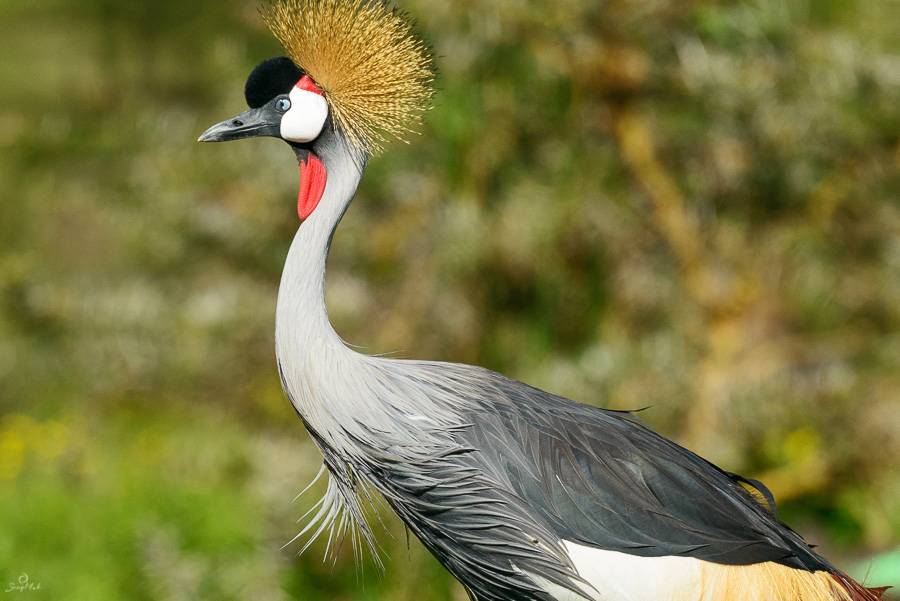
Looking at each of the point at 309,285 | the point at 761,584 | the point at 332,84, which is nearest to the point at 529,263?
the point at 332,84

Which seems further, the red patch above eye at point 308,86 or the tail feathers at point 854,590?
the red patch above eye at point 308,86

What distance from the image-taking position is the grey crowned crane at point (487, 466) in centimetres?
133

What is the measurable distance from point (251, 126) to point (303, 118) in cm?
9

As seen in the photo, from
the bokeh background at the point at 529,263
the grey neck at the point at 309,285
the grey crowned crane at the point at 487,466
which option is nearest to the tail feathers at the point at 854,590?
the grey crowned crane at the point at 487,466

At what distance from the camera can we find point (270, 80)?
57.9 inches

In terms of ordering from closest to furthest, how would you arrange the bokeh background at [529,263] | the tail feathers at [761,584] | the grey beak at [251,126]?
the tail feathers at [761,584] → the grey beak at [251,126] → the bokeh background at [529,263]

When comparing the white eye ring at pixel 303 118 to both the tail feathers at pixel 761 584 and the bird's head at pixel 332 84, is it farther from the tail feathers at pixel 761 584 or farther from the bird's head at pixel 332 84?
the tail feathers at pixel 761 584

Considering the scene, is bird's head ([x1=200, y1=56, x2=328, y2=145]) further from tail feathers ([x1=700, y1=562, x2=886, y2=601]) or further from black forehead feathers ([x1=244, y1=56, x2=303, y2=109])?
tail feathers ([x1=700, y1=562, x2=886, y2=601])

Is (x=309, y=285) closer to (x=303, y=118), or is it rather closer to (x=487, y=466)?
(x=303, y=118)

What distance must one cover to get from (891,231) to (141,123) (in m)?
3.05

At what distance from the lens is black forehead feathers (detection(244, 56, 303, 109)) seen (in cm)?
147

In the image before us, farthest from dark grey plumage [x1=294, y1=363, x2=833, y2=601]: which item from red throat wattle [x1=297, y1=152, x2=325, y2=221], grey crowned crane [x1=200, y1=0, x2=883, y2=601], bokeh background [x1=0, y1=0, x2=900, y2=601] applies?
bokeh background [x1=0, y1=0, x2=900, y2=601]

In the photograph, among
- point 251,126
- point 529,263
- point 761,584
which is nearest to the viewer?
point 761,584

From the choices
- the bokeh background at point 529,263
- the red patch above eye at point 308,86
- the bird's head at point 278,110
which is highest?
the bokeh background at point 529,263
